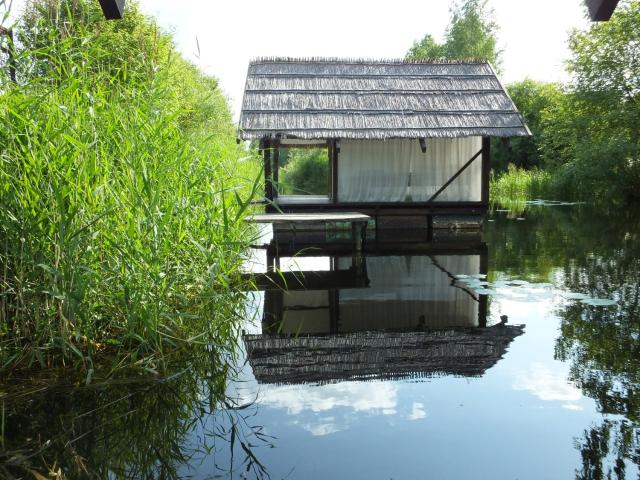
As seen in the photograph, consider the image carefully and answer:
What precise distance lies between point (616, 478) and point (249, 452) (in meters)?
1.48

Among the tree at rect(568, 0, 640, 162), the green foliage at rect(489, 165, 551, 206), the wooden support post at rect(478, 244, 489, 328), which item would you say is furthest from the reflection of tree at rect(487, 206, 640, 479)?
the green foliage at rect(489, 165, 551, 206)

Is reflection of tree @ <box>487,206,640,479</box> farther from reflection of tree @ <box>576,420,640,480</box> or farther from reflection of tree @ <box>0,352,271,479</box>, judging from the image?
reflection of tree @ <box>0,352,271,479</box>

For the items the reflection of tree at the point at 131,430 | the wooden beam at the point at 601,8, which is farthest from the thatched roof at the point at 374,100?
the reflection of tree at the point at 131,430

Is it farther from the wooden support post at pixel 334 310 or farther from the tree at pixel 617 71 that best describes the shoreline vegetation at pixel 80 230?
the tree at pixel 617 71

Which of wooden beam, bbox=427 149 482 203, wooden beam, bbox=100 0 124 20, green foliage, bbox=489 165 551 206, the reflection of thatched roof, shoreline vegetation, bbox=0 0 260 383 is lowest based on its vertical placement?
Answer: the reflection of thatched roof

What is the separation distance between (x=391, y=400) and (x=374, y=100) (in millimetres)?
9568

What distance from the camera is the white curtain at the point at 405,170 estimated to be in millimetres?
12203

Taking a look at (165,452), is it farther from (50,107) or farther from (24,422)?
(50,107)

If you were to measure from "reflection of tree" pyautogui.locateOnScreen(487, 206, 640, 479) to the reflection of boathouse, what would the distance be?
57 centimetres

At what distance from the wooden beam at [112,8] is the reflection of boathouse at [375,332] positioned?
2150mm

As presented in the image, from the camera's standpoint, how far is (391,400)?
3201 mm

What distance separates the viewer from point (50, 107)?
3354 millimetres

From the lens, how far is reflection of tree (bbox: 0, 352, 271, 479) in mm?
2512

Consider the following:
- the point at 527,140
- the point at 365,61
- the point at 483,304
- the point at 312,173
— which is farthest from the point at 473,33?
the point at 483,304
